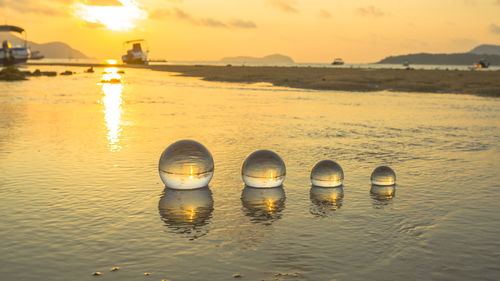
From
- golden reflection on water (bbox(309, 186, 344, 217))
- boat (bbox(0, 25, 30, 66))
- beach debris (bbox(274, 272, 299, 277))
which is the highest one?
boat (bbox(0, 25, 30, 66))

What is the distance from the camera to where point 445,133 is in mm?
22094

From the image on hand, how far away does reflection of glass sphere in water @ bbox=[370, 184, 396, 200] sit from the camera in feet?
36.6

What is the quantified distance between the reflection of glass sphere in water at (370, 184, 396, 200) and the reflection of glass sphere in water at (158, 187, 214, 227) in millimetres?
4094

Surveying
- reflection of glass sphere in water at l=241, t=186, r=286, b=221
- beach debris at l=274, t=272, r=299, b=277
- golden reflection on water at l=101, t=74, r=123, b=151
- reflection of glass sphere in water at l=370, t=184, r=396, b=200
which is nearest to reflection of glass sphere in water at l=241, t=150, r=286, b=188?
reflection of glass sphere in water at l=241, t=186, r=286, b=221

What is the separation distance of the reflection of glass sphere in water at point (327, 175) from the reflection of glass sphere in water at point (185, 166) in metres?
2.83

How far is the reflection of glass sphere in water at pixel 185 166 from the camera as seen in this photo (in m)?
11.2

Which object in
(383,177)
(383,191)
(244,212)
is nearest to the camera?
(244,212)

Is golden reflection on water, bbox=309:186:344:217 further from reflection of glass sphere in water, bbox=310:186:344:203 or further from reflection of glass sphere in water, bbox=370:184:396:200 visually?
reflection of glass sphere in water, bbox=370:184:396:200

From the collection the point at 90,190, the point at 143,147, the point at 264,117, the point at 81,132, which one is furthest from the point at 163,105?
the point at 90,190

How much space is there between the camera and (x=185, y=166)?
11367 millimetres

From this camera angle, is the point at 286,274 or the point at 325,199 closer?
the point at 286,274

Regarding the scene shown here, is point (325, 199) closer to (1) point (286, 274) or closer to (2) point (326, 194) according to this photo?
(2) point (326, 194)

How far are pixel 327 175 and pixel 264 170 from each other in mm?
1660

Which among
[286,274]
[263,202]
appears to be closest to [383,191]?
[263,202]
